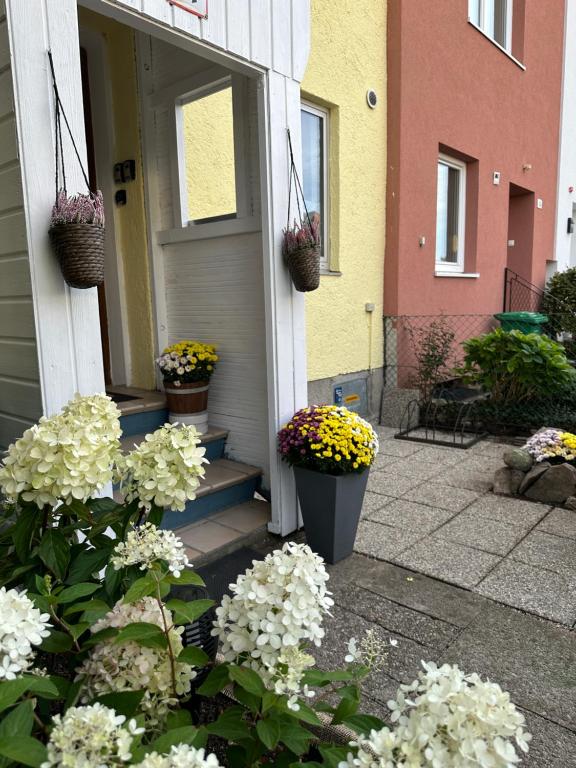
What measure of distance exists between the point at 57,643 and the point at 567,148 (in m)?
10.8

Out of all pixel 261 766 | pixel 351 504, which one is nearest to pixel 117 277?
pixel 351 504

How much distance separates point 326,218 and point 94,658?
14.1 ft

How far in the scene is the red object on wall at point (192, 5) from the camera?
2.17 m

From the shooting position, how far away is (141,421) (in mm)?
3334

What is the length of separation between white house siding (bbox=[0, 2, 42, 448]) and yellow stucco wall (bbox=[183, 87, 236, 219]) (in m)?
1.75

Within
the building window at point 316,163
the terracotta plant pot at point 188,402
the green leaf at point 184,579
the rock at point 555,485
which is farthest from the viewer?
the building window at point 316,163

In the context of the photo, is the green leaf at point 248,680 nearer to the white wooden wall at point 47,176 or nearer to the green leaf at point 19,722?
the green leaf at point 19,722

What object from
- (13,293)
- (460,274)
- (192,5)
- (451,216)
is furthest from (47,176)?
(451,216)

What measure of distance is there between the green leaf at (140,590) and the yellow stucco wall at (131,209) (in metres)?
2.81

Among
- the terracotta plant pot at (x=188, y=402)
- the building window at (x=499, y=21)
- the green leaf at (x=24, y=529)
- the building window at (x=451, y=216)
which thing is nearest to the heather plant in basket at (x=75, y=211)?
the green leaf at (x=24, y=529)

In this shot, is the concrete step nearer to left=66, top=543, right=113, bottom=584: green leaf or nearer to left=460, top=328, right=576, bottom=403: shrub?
left=66, top=543, right=113, bottom=584: green leaf

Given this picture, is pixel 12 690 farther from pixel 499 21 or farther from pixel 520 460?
pixel 499 21

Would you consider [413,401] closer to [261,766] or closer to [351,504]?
[351,504]

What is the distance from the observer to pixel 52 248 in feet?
6.18
